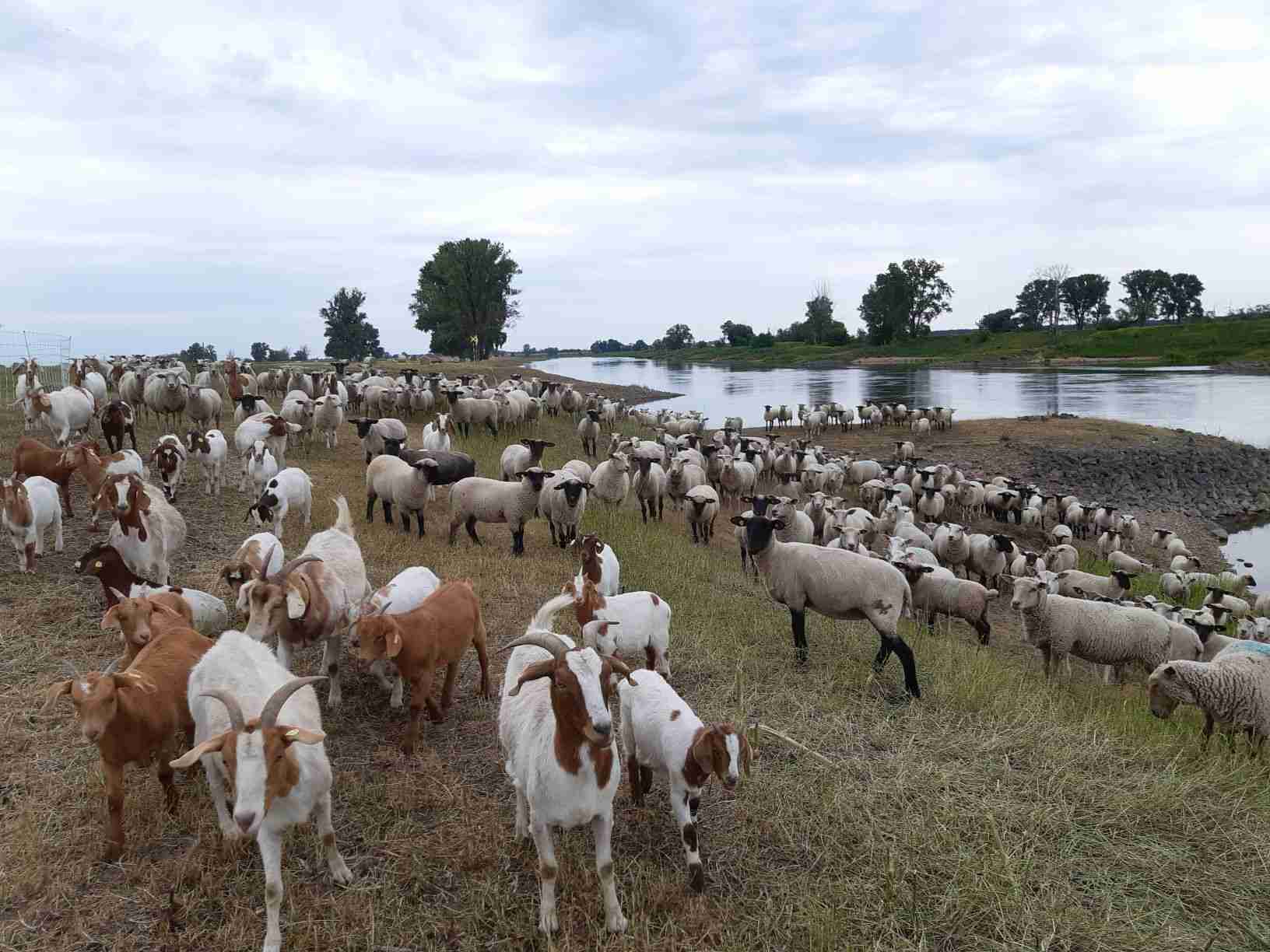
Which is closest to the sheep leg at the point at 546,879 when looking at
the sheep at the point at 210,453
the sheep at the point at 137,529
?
the sheep at the point at 137,529

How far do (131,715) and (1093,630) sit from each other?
389 inches

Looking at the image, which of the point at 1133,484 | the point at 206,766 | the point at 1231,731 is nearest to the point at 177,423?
the point at 206,766

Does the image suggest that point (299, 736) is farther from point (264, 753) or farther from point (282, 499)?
point (282, 499)

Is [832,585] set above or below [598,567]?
below

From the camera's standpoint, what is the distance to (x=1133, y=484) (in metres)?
25.0

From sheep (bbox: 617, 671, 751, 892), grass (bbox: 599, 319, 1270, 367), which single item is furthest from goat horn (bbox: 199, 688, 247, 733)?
grass (bbox: 599, 319, 1270, 367)

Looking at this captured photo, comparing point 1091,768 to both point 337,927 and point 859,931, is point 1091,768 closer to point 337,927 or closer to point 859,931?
point 859,931

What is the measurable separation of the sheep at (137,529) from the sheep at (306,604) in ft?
6.48

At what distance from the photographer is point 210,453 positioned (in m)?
12.0

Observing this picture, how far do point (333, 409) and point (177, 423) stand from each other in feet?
14.8

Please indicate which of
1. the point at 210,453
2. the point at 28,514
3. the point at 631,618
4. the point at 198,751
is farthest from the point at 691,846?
the point at 210,453

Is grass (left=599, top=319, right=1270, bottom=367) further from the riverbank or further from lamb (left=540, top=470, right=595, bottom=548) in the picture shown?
lamb (left=540, top=470, right=595, bottom=548)

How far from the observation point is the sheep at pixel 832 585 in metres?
7.27

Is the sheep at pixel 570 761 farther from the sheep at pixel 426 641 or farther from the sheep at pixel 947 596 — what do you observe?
the sheep at pixel 947 596
